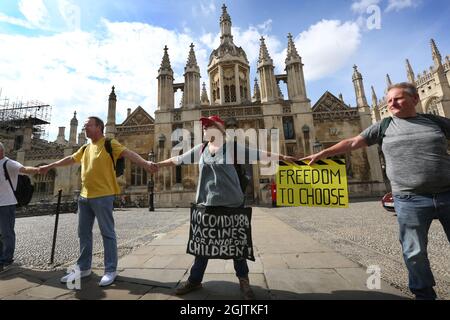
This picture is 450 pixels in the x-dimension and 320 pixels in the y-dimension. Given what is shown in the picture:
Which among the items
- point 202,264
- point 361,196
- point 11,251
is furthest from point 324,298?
point 361,196

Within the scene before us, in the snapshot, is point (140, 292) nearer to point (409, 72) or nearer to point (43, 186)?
point (43, 186)

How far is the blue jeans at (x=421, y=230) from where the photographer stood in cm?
167

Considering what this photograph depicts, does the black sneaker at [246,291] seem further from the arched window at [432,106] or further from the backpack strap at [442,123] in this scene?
the arched window at [432,106]

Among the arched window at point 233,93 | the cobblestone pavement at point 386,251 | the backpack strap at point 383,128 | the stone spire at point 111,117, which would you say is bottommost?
the cobblestone pavement at point 386,251

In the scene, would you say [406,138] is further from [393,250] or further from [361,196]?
[361,196]

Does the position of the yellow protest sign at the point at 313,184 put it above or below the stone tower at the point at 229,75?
below

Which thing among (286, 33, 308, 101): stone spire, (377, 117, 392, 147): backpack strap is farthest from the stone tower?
(377, 117, 392, 147): backpack strap

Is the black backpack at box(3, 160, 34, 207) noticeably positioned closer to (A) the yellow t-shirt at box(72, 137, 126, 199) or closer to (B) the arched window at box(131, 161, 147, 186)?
(A) the yellow t-shirt at box(72, 137, 126, 199)

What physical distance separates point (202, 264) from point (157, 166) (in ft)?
4.14

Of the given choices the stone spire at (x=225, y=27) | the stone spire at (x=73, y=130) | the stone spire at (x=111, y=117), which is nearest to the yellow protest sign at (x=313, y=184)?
the stone spire at (x=111, y=117)

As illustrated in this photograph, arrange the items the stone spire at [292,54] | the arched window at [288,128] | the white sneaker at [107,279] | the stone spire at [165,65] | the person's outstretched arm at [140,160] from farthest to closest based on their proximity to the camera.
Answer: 1. the stone spire at [165,65]
2. the stone spire at [292,54]
3. the arched window at [288,128]
4. the person's outstretched arm at [140,160]
5. the white sneaker at [107,279]

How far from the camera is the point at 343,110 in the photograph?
64.2 ft

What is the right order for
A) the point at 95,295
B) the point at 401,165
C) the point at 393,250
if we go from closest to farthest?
the point at 401,165
the point at 95,295
the point at 393,250

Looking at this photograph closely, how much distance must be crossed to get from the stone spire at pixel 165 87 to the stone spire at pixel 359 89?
54.0 ft
